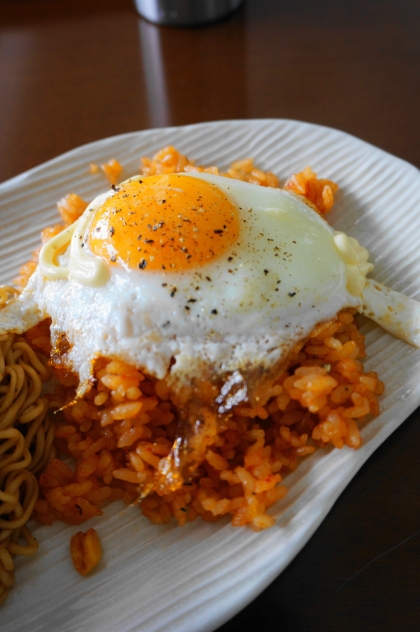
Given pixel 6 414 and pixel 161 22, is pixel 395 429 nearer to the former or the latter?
pixel 6 414

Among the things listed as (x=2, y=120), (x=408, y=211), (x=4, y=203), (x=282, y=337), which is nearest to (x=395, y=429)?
(x=282, y=337)

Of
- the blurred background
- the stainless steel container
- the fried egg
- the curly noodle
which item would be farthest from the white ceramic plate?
the stainless steel container

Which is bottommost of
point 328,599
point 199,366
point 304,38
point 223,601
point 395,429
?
point 328,599

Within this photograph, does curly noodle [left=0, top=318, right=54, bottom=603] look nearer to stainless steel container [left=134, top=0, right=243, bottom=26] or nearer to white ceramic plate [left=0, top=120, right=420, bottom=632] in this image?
white ceramic plate [left=0, top=120, right=420, bottom=632]

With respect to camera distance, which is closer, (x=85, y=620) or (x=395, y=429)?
(x=85, y=620)

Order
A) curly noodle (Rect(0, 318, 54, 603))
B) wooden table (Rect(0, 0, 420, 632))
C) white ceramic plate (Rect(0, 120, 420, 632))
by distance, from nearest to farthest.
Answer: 1. white ceramic plate (Rect(0, 120, 420, 632))
2. curly noodle (Rect(0, 318, 54, 603))
3. wooden table (Rect(0, 0, 420, 632))

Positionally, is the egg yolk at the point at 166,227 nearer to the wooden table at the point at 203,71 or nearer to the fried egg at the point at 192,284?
the fried egg at the point at 192,284

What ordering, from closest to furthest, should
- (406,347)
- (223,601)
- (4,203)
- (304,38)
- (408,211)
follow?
(223,601) < (406,347) < (408,211) < (4,203) < (304,38)

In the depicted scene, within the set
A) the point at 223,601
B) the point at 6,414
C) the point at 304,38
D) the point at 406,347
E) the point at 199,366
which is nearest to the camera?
the point at 223,601
